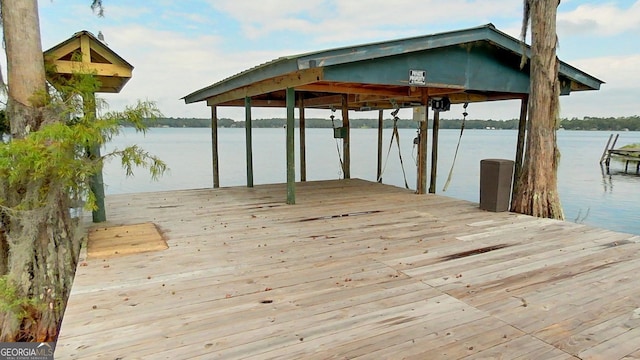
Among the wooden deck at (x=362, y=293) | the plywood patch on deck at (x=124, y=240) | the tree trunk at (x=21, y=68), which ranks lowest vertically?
the wooden deck at (x=362, y=293)

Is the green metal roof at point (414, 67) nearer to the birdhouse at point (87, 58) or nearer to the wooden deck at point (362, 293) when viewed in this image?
the birdhouse at point (87, 58)

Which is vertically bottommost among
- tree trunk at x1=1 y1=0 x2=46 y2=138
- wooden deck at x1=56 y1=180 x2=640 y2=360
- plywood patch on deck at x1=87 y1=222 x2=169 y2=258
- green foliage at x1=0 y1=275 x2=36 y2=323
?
green foliage at x1=0 y1=275 x2=36 y2=323

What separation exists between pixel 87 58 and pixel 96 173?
119 cm

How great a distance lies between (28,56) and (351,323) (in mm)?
3568

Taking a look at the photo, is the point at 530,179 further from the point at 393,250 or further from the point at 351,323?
the point at 351,323

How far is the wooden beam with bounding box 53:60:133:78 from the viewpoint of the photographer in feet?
12.2

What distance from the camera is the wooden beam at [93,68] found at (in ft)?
12.2

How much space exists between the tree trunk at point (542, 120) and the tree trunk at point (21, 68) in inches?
224

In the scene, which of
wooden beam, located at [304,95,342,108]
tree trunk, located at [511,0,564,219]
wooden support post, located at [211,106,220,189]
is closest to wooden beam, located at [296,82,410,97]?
wooden beam, located at [304,95,342,108]

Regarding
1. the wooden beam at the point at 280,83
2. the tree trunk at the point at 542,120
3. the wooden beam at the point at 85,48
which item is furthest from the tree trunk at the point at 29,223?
the tree trunk at the point at 542,120

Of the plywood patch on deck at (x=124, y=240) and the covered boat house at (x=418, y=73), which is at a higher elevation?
the covered boat house at (x=418, y=73)

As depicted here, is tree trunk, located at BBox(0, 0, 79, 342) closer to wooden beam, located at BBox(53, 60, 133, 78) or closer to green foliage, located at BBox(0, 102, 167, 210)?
green foliage, located at BBox(0, 102, 167, 210)

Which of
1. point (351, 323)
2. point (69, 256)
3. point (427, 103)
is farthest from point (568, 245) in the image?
point (69, 256)

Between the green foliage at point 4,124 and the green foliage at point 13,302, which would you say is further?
the green foliage at point 4,124
